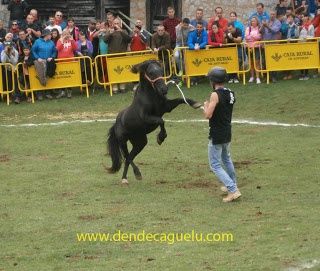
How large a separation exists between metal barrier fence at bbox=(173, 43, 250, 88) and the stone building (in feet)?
13.8

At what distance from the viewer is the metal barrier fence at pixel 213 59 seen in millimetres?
24719

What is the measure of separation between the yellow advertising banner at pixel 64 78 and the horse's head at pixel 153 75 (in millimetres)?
10671

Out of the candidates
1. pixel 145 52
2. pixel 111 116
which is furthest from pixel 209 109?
pixel 145 52

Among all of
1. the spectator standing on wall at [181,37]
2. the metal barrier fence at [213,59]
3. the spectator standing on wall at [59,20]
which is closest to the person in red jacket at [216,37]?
the metal barrier fence at [213,59]

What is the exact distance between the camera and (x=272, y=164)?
15805 millimetres

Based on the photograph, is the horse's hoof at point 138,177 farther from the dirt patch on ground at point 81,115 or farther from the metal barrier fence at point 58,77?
the metal barrier fence at point 58,77

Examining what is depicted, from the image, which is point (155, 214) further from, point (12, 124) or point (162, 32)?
point (162, 32)

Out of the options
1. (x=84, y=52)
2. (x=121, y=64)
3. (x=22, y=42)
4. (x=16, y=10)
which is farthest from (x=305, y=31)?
(x=16, y=10)

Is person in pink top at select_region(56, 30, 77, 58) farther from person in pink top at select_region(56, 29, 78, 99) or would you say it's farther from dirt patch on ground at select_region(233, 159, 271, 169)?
dirt patch on ground at select_region(233, 159, 271, 169)

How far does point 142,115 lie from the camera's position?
14.0m

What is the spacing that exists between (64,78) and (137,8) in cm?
669

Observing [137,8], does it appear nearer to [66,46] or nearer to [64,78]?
[66,46]

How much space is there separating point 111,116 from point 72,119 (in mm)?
952

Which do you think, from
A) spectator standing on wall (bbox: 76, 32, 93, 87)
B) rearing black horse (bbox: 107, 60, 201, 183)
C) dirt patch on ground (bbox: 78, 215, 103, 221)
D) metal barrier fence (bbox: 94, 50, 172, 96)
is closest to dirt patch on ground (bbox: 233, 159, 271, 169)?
rearing black horse (bbox: 107, 60, 201, 183)
